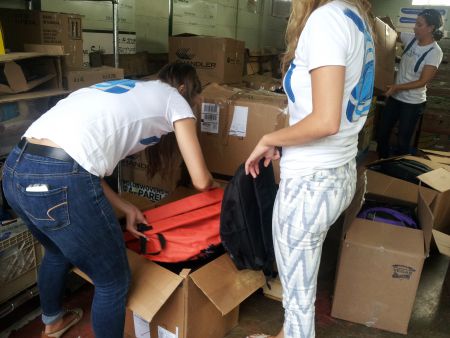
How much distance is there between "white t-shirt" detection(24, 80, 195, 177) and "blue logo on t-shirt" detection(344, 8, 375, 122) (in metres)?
0.50

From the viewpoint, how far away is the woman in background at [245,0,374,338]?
0.96 metres

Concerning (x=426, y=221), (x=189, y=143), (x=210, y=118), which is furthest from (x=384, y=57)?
(x=189, y=143)

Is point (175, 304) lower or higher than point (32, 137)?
lower

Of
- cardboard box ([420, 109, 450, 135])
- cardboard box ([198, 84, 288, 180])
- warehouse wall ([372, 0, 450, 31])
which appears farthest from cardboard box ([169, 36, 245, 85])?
warehouse wall ([372, 0, 450, 31])

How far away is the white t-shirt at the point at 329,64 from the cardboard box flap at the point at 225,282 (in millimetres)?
484

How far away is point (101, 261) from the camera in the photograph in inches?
47.6

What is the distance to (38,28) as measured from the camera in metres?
1.94

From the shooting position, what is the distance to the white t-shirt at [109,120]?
3.75 feet

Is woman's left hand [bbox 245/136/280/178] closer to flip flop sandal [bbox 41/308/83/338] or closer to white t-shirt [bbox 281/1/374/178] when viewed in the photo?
white t-shirt [bbox 281/1/374/178]

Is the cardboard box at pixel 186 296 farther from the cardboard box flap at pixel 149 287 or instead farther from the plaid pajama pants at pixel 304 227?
the plaid pajama pants at pixel 304 227

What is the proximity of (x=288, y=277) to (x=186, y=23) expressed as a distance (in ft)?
9.69

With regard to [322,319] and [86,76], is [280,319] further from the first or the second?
[86,76]

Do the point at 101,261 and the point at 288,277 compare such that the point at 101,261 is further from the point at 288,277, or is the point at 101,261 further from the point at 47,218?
the point at 288,277

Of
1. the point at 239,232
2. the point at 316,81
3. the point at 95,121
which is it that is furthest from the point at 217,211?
the point at 316,81
